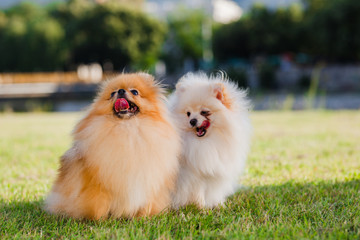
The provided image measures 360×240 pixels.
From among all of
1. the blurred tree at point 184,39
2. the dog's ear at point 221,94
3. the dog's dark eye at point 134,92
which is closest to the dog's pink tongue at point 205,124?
the dog's ear at point 221,94

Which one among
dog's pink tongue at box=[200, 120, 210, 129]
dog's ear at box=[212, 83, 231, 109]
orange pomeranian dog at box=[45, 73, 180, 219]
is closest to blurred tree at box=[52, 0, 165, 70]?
dog's ear at box=[212, 83, 231, 109]

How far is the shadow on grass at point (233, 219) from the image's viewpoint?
2676 millimetres

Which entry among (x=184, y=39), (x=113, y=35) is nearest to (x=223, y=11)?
(x=184, y=39)

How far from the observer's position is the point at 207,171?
3.05 meters

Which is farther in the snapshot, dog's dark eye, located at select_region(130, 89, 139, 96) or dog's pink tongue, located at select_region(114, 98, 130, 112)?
dog's dark eye, located at select_region(130, 89, 139, 96)

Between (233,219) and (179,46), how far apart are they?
4162 cm

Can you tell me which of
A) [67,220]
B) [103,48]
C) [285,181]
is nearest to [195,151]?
[67,220]

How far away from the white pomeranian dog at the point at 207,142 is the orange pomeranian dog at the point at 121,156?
0.61ft

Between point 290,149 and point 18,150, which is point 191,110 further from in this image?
point 18,150

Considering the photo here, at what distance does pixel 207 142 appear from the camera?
305 centimetres

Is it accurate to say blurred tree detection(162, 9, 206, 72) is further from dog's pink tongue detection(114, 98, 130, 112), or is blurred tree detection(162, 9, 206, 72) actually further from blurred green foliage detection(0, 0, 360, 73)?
dog's pink tongue detection(114, 98, 130, 112)

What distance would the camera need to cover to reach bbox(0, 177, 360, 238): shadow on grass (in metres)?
2.68

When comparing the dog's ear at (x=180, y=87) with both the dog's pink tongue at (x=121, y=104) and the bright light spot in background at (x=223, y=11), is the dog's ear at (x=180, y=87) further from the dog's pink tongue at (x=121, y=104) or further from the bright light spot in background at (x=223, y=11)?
the bright light spot in background at (x=223, y=11)

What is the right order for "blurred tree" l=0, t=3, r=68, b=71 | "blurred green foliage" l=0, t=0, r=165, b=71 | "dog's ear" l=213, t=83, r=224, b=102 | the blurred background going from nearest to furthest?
"dog's ear" l=213, t=83, r=224, b=102 < the blurred background < "blurred green foliage" l=0, t=0, r=165, b=71 < "blurred tree" l=0, t=3, r=68, b=71
